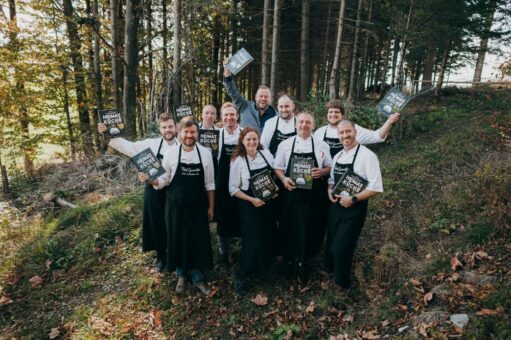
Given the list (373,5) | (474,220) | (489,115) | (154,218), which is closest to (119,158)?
(154,218)

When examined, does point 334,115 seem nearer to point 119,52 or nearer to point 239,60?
point 239,60

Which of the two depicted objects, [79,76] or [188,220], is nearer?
[188,220]

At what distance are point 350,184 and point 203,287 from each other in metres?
2.62

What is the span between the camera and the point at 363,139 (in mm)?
4430

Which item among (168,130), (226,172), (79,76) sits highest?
(79,76)

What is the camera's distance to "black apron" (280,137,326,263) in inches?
170

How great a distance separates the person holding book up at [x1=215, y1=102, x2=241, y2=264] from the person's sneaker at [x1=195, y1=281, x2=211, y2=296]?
2.62 feet

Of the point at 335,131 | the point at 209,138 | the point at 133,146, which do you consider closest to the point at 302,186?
the point at 335,131

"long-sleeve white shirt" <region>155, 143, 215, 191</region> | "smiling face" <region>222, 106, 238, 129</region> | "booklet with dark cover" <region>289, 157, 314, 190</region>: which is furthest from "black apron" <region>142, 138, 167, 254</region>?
"booklet with dark cover" <region>289, 157, 314, 190</region>

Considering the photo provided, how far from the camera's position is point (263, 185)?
4047mm

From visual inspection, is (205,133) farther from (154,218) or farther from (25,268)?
(25,268)

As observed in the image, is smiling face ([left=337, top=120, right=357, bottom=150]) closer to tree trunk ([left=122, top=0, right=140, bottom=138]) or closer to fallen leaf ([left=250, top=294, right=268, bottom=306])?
fallen leaf ([left=250, top=294, right=268, bottom=306])

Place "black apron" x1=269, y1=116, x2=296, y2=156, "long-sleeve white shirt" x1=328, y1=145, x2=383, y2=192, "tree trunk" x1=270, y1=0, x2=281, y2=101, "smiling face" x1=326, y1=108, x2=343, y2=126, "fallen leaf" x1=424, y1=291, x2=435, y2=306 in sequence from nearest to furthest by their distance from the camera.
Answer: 1. "fallen leaf" x1=424, y1=291, x2=435, y2=306
2. "long-sleeve white shirt" x1=328, y1=145, x2=383, y2=192
3. "smiling face" x1=326, y1=108, x2=343, y2=126
4. "black apron" x1=269, y1=116, x2=296, y2=156
5. "tree trunk" x1=270, y1=0, x2=281, y2=101

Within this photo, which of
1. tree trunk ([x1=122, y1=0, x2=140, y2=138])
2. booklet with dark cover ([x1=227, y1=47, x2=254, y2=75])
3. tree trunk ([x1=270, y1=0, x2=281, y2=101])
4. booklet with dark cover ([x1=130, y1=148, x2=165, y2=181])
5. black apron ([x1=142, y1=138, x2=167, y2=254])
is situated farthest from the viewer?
tree trunk ([x1=270, y1=0, x2=281, y2=101])
